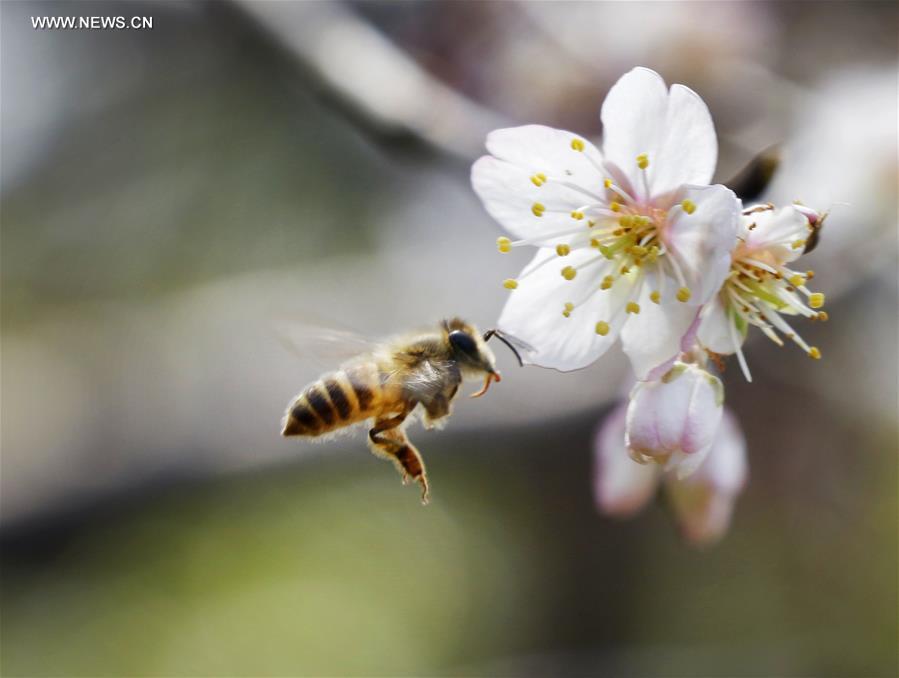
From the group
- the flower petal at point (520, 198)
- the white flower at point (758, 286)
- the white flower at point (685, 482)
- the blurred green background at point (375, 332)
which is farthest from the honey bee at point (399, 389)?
the blurred green background at point (375, 332)

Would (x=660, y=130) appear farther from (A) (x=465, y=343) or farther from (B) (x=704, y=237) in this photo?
(A) (x=465, y=343)

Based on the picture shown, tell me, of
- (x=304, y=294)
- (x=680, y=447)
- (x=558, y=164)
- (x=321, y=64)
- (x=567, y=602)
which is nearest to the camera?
(x=680, y=447)

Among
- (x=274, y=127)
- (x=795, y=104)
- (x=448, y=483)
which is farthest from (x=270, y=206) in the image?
(x=795, y=104)

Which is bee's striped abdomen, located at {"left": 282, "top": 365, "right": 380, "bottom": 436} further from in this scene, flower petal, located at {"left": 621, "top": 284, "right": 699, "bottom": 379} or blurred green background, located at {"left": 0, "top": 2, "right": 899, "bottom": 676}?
blurred green background, located at {"left": 0, "top": 2, "right": 899, "bottom": 676}

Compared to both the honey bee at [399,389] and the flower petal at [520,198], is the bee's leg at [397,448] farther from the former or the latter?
the flower petal at [520,198]

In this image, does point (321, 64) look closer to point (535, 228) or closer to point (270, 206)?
point (535, 228)
